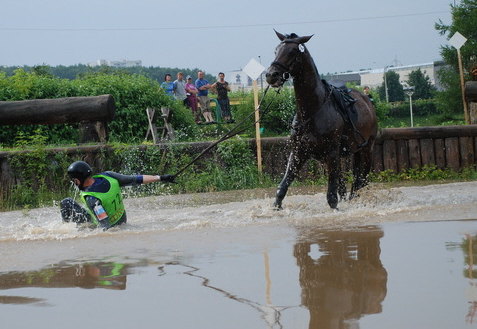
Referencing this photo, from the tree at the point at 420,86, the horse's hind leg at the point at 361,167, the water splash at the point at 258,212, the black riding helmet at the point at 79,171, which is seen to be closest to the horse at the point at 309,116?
the water splash at the point at 258,212

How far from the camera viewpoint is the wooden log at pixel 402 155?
54.2ft

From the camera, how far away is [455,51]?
3172 centimetres

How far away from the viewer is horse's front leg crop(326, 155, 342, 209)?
11.0m

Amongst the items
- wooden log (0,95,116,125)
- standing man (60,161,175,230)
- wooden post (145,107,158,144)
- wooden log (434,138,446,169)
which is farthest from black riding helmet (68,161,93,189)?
wooden post (145,107,158,144)

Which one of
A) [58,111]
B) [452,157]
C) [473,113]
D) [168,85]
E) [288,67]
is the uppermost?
[168,85]

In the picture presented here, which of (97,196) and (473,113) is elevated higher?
(473,113)

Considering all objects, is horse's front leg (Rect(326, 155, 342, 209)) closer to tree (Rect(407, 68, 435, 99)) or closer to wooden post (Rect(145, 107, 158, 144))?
wooden post (Rect(145, 107, 158, 144))

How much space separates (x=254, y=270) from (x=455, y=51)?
26619 mm

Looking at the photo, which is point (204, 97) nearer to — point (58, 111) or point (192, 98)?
point (192, 98)

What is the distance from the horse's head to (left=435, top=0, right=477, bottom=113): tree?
20.6 metres

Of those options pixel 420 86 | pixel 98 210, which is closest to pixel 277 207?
pixel 98 210

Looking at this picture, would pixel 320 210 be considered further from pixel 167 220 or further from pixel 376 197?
pixel 167 220

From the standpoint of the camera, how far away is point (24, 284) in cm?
678

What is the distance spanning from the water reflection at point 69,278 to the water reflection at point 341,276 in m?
1.47
